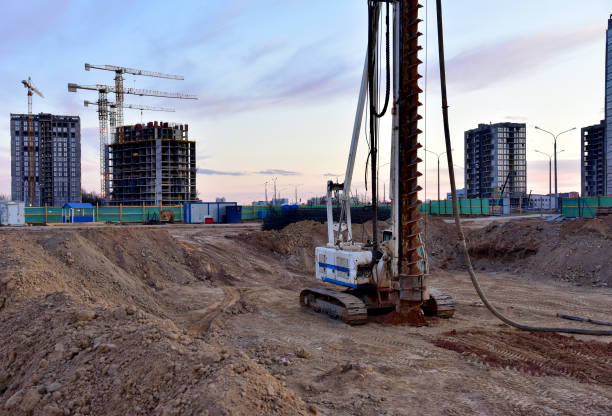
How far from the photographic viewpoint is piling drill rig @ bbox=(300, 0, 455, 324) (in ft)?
32.3

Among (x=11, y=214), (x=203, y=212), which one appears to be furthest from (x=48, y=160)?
(x=203, y=212)

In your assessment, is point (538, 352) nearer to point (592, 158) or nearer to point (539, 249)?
point (539, 249)

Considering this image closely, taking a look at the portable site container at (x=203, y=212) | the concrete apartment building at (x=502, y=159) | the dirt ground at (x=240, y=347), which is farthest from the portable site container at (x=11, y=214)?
the concrete apartment building at (x=502, y=159)

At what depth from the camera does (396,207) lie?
10383 mm

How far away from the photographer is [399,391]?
6.58 meters

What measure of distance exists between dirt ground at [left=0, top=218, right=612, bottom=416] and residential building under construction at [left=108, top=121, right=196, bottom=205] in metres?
89.3

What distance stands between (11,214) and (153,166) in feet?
218

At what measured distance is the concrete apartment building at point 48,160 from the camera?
104000 millimetres

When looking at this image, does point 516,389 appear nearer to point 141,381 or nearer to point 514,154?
point 141,381

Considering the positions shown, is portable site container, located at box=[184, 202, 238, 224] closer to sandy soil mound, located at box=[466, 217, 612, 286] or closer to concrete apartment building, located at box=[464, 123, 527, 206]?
sandy soil mound, located at box=[466, 217, 612, 286]

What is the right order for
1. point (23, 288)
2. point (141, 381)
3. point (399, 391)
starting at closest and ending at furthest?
point (141, 381)
point (399, 391)
point (23, 288)

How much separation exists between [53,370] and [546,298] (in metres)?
15.3

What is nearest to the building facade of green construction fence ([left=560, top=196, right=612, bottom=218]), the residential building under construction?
green construction fence ([left=560, top=196, right=612, bottom=218])

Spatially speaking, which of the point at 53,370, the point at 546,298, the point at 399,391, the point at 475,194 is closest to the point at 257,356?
the point at 399,391
